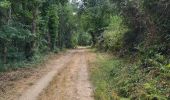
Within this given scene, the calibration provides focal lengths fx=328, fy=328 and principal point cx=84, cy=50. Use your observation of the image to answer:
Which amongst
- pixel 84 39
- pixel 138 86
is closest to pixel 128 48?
pixel 138 86

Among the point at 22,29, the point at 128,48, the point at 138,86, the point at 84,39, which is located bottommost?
the point at 84,39

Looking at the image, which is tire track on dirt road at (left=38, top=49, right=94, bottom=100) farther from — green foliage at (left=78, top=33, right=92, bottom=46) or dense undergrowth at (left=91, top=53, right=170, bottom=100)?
green foliage at (left=78, top=33, right=92, bottom=46)

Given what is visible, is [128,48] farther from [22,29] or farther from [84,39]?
[84,39]

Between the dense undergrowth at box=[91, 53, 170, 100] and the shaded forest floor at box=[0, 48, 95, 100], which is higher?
the dense undergrowth at box=[91, 53, 170, 100]

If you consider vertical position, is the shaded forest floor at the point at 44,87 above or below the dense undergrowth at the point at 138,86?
below

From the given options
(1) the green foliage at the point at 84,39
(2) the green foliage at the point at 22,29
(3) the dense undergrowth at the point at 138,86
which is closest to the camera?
(3) the dense undergrowth at the point at 138,86


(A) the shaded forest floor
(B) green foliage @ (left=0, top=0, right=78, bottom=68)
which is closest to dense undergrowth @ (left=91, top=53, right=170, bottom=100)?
(A) the shaded forest floor

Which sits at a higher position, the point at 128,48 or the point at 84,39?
the point at 128,48

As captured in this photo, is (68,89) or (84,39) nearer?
(68,89)

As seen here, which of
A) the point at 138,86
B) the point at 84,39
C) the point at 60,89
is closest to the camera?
the point at 138,86

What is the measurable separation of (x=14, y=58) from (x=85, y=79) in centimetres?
979

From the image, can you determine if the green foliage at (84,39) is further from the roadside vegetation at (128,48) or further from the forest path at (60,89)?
the forest path at (60,89)

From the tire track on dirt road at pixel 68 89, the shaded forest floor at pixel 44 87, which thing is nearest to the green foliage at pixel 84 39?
the shaded forest floor at pixel 44 87

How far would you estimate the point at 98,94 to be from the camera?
1315cm
